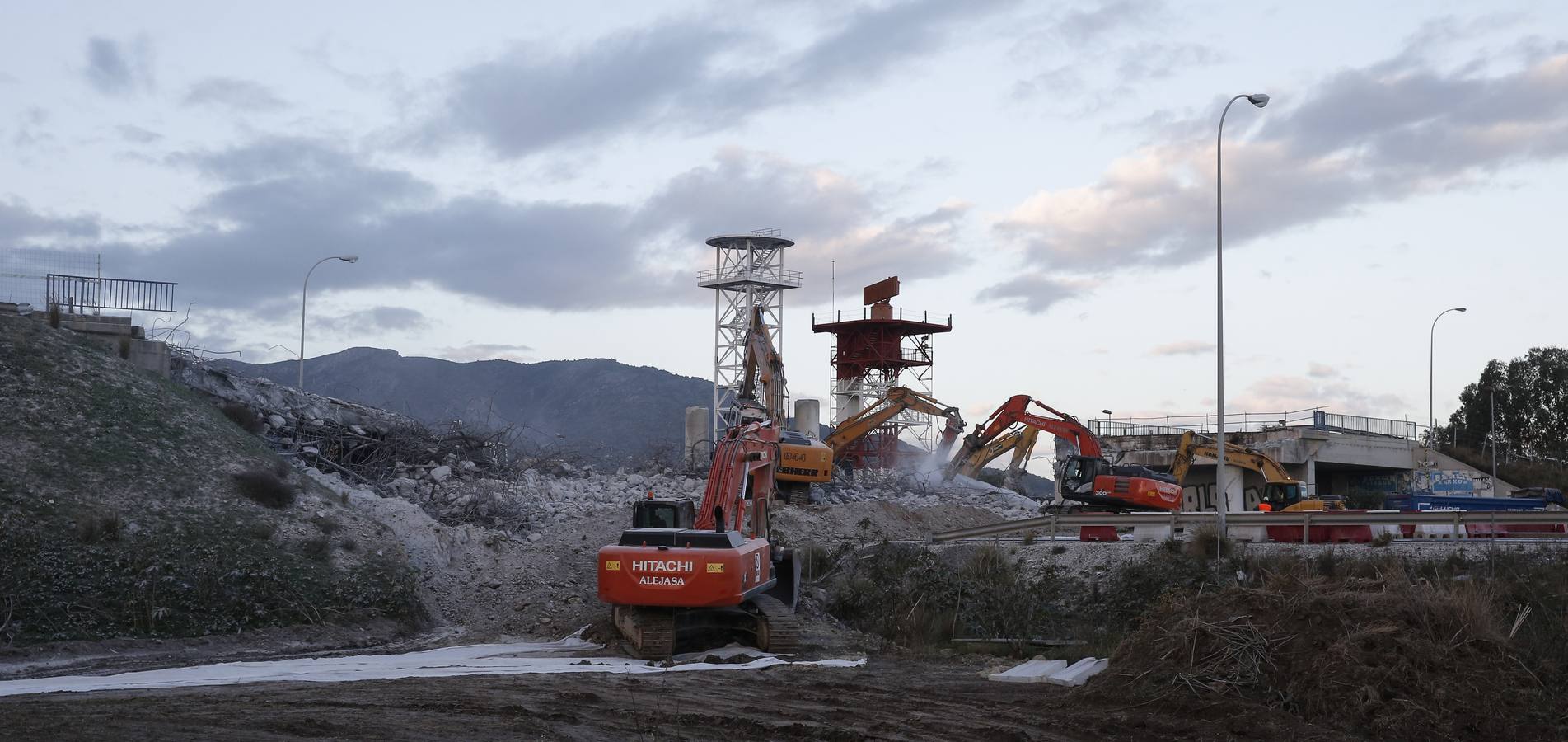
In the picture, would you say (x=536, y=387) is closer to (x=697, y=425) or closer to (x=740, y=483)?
(x=697, y=425)

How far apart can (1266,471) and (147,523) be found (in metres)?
29.0

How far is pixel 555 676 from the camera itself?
16188 millimetres

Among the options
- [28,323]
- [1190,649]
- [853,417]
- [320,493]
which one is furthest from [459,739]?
[853,417]

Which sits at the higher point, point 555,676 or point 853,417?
point 853,417

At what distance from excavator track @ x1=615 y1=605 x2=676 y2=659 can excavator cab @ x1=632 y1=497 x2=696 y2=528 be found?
2965 mm

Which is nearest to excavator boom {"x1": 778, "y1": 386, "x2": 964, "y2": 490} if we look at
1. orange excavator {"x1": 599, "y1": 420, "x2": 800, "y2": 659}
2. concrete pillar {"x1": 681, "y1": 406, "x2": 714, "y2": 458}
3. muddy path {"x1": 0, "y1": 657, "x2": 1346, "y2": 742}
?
concrete pillar {"x1": 681, "y1": 406, "x2": 714, "y2": 458}

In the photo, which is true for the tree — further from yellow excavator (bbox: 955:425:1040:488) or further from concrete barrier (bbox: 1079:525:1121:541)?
concrete barrier (bbox: 1079:525:1121:541)

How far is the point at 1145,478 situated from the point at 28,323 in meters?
27.7

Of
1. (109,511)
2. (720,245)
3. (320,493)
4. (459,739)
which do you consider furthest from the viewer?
(720,245)

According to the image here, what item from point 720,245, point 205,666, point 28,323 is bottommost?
point 205,666

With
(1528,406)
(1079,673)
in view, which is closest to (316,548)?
(1079,673)

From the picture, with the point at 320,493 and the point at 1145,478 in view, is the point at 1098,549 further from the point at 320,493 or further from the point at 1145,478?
the point at 320,493

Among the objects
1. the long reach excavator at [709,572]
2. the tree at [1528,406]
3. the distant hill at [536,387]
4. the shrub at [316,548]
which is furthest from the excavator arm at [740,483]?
the distant hill at [536,387]

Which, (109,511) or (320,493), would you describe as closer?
(109,511)
